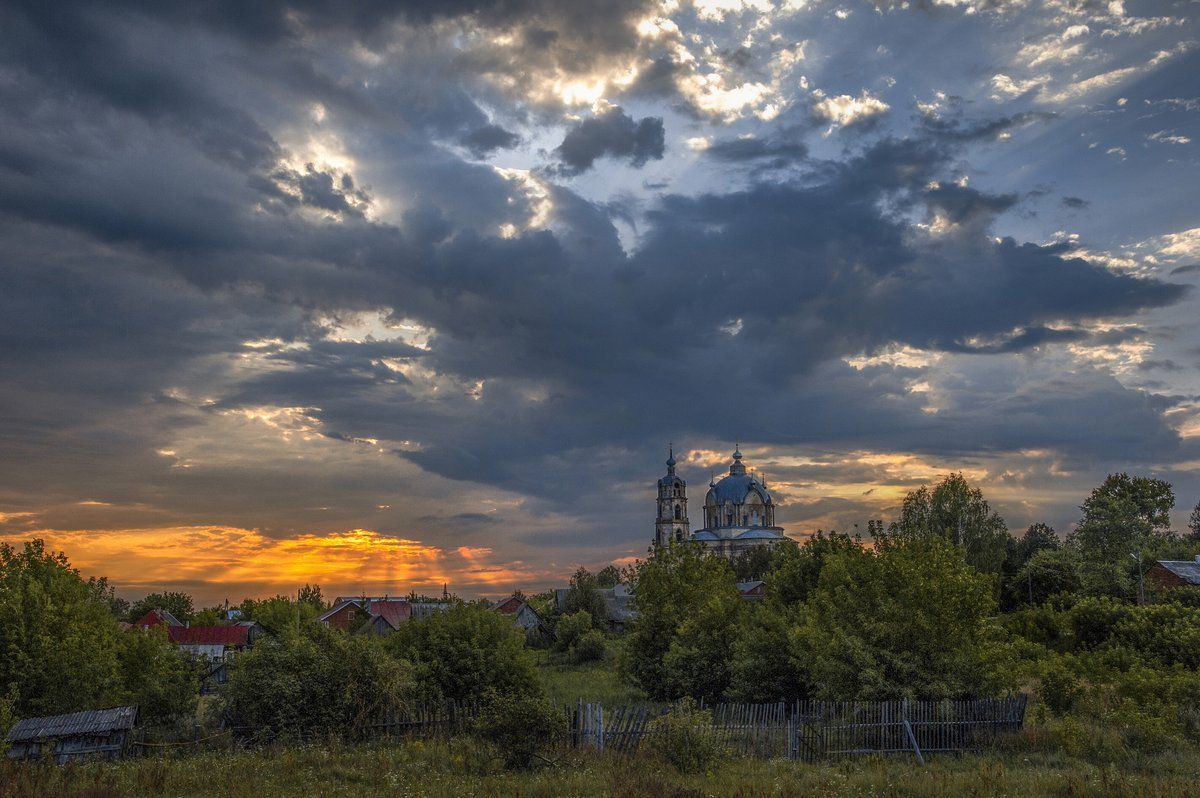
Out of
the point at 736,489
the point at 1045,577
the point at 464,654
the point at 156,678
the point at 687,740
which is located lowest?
the point at 687,740

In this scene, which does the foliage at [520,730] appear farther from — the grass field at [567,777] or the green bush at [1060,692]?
the green bush at [1060,692]

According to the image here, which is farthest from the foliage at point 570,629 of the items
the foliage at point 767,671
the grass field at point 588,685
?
the foliage at point 767,671

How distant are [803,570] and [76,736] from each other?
3329cm

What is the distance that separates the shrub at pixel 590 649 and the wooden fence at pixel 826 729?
4614cm

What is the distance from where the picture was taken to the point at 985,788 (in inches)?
822

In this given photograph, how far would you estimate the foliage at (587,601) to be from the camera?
91.7 m

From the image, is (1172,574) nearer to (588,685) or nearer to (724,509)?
(588,685)

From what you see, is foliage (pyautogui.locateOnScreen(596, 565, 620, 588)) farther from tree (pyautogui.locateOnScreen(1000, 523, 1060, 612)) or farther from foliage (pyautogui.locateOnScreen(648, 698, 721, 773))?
foliage (pyautogui.locateOnScreen(648, 698, 721, 773))

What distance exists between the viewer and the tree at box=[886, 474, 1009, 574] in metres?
76.1

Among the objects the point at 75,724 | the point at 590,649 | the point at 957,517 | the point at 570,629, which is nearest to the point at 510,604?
the point at 570,629

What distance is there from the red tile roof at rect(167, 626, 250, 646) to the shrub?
99.0 feet

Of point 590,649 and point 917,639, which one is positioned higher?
point 917,639

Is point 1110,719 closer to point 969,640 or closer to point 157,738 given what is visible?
point 969,640

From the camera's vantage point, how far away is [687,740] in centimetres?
2400
